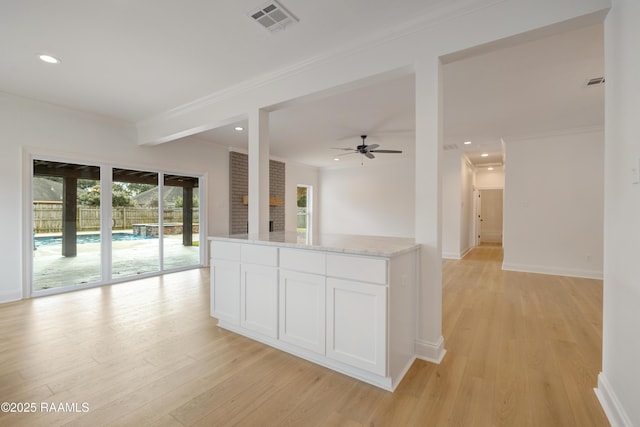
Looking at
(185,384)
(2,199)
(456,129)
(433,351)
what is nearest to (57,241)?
(2,199)

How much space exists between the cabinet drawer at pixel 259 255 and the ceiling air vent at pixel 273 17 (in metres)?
1.85

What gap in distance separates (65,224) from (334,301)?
466 cm

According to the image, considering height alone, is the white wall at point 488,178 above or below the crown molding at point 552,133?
below

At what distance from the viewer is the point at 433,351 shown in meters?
2.22

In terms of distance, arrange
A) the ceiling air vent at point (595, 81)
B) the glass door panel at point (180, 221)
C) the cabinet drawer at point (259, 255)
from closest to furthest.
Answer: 1. the cabinet drawer at point (259, 255)
2. the ceiling air vent at point (595, 81)
3. the glass door panel at point (180, 221)

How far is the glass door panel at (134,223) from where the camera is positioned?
485 centimetres

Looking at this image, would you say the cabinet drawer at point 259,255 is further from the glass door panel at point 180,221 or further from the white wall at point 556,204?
the white wall at point 556,204

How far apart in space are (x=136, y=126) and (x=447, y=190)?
270 inches

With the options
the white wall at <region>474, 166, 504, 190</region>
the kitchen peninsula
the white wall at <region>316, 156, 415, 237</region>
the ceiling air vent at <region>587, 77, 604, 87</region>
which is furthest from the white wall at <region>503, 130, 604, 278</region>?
the kitchen peninsula

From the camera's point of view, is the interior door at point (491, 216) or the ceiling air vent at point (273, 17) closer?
the ceiling air vent at point (273, 17)

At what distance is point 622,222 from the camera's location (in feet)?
5.00

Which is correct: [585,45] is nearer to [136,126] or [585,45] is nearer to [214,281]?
[214,281]

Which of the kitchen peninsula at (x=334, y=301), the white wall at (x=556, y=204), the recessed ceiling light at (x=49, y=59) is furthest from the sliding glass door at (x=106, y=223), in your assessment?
the white wall at (x=556, y=204)

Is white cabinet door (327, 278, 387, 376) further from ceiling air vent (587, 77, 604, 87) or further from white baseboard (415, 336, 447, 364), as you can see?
ceiling air vent (587, 77, 604, 87)
